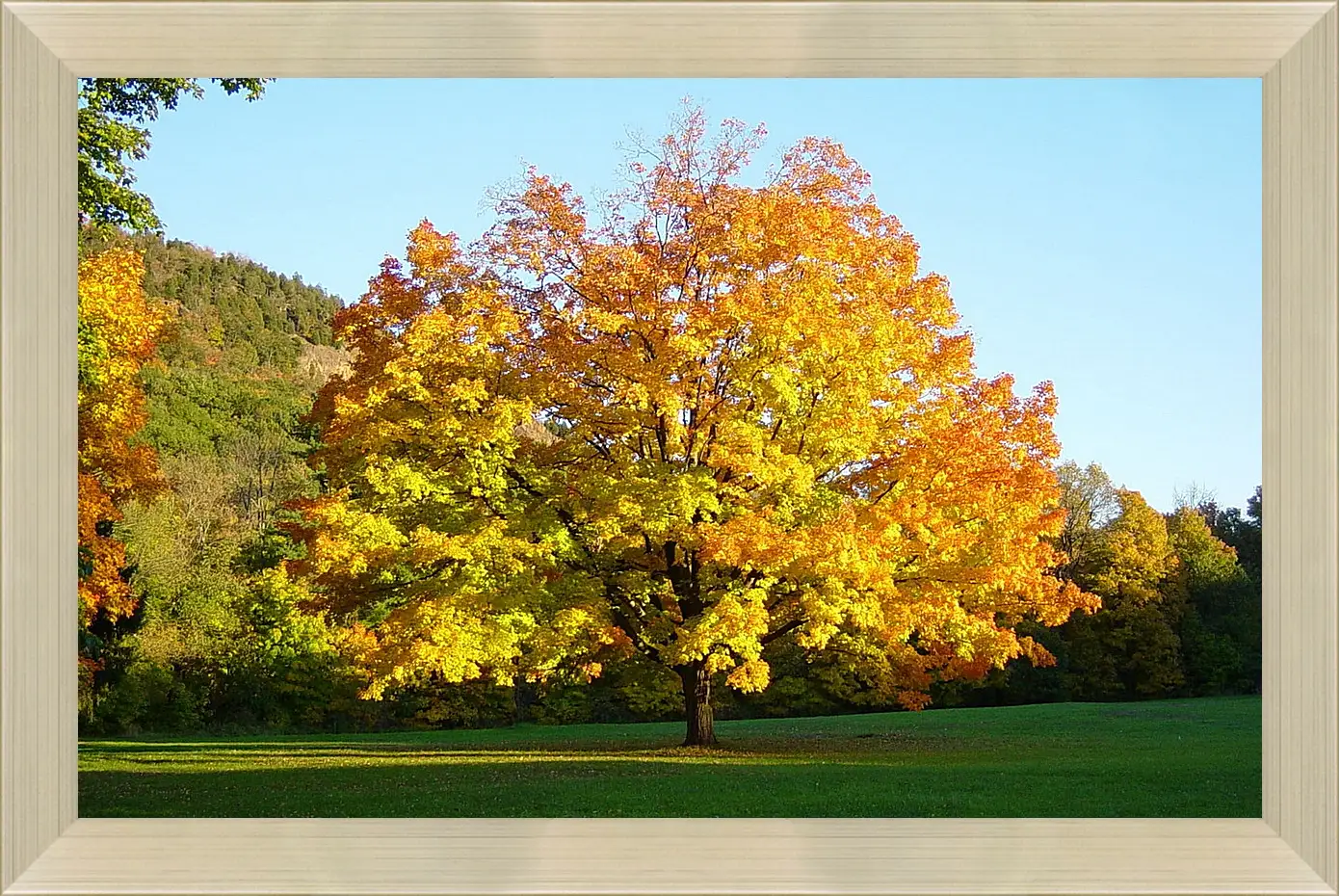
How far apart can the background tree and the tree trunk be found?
16.2ft

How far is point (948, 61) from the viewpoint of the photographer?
4523mm

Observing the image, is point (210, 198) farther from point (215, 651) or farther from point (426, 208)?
point (215, 651)

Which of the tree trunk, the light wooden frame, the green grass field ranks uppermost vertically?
the light wooden frame

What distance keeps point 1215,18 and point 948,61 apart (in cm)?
96

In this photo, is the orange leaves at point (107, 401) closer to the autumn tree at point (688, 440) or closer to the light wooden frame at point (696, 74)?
the autumn tree at point (688, 440)

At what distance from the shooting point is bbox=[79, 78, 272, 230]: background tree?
26.5 feet

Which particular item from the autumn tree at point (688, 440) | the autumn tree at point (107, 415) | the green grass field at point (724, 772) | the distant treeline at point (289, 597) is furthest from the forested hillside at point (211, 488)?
the autumn tree at point (688, 440)

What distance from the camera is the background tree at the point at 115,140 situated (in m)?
8.06

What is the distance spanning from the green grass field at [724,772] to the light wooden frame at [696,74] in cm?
226

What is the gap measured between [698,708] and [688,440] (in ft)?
6.91

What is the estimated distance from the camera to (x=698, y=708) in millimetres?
8844

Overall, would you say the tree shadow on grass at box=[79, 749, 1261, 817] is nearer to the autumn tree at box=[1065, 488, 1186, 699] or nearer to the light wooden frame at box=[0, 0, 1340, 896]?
the light wooden frame at box=[0, 0, 1340, 896]

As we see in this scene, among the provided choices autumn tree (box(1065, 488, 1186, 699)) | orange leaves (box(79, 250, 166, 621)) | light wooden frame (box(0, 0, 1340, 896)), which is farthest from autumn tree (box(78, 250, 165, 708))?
autumn tree (box(1065, 488, 1186, 699))

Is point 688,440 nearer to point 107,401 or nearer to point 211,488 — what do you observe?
point 107,401
